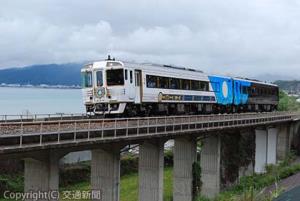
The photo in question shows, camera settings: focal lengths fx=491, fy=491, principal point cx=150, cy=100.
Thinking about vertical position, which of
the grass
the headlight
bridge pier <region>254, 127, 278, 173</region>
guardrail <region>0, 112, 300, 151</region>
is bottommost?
the grass

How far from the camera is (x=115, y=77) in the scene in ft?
92.5

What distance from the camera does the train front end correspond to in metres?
27.7

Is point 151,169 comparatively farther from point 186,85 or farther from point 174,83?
point 186,85

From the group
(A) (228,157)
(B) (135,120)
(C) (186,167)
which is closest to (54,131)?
(B) (135,120)

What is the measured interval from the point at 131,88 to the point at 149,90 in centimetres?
231

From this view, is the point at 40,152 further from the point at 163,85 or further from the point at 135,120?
the point at 163,85

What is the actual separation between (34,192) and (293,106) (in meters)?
96.1

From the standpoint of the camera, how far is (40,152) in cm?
A: 1955

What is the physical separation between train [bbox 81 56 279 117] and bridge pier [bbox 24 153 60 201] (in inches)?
309

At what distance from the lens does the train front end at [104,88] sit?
27734mm

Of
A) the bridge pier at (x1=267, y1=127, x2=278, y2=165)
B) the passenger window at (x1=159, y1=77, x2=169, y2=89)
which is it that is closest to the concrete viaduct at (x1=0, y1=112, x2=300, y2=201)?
the passenger window at (x1=159, y1=77, x2=169, y2=89)

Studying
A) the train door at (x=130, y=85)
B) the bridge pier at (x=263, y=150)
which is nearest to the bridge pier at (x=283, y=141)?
the bridge pier at (x=263, y=150)

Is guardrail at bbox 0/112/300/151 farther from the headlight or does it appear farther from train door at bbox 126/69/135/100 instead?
the headlight

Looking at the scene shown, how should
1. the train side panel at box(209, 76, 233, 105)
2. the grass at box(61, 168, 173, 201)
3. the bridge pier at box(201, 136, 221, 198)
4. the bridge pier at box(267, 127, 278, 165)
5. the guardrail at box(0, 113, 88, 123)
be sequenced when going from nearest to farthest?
the guardrail at box(0, 113, 88, 123)
the bridge pier at box(201, 136, 221, 198)
the train side panel at box(209, 76, 233, 105)
the grass at box(61, 168, 173, 201)
the bridge pier at box(267, 127, 278, 165)
